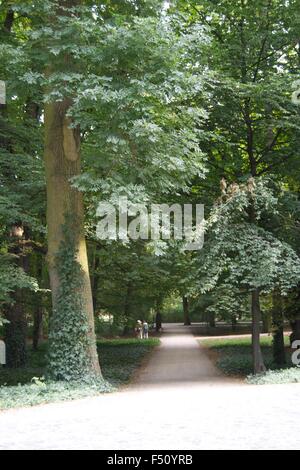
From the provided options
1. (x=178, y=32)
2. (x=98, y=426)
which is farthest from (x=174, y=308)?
(x=98, y=426)

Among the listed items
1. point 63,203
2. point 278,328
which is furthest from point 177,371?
point 63,203

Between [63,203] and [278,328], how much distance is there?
8788 millimetres

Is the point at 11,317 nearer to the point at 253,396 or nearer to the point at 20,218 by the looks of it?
the point at 20,218

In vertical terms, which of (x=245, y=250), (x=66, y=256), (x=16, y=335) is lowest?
(x=16, y=335)

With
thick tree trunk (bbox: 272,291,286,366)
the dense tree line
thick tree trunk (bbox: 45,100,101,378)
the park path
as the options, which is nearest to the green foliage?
the dense tree line

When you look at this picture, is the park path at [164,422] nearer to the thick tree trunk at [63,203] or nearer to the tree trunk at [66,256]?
the tree trunk at [66,256]

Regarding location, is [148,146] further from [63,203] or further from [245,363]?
→ [245,363]

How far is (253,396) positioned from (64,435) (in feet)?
13.7

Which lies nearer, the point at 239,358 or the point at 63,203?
the point at 63,203

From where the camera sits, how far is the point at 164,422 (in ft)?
23.1

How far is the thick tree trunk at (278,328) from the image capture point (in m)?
16.7

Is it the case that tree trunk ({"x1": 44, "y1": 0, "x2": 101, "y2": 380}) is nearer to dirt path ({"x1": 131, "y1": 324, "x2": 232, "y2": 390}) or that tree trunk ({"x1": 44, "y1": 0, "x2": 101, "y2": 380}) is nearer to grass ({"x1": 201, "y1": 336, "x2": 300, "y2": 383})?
dirt path ({"x1": 131, "y1": 324, "x2": 232, "y2": 390})

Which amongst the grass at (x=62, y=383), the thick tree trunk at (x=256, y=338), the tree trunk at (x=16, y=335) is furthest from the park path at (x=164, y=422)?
the tree trunk at (x=16, y=335)

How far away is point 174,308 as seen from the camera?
70.6m
